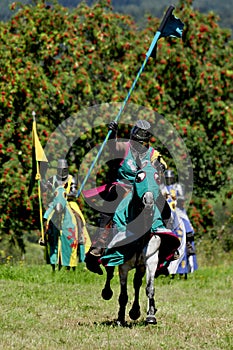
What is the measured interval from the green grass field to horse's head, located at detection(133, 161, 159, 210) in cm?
138

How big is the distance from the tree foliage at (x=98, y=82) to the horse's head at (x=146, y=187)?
14.4 metres

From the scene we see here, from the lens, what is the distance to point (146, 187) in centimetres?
798

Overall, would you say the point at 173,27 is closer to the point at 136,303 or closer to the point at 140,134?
the point at 140,134

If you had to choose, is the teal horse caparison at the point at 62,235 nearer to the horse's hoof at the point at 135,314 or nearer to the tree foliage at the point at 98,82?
the tree foliage at the point at 98,82

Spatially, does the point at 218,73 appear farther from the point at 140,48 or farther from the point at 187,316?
the point at 187,316

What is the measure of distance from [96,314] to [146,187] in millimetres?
2453

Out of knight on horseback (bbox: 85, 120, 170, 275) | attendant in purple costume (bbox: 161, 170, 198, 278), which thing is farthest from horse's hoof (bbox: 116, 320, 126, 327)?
attendant in purple costume (bbox: 161, 170, 198, 278)

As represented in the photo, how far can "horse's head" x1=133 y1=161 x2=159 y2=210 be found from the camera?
7.88 m

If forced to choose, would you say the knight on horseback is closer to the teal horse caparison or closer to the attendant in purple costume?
the attendant in purple costume

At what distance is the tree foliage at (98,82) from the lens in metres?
23.1

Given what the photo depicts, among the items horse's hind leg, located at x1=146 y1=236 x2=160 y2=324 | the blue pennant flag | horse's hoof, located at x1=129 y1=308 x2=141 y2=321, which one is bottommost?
horse's hoof, located at x1=129 y1=308 x2=141 y2=321

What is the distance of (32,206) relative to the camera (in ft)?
74.0

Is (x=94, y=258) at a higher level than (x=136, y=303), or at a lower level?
higher

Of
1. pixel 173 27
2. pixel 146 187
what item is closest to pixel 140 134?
pixel 146 187
